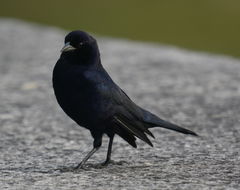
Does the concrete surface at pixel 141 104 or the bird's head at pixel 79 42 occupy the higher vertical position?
the bird's head at pixel 79 42

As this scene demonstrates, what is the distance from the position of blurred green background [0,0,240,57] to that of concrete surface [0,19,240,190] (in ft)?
18.1

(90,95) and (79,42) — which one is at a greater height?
(79,42)

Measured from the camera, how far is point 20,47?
1097 cm

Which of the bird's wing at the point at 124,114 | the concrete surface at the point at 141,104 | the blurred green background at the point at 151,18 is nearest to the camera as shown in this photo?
the concrete surface at the point at 141,104

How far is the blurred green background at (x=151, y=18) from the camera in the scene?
1719 cm

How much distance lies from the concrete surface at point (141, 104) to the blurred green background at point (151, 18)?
5.51 metres

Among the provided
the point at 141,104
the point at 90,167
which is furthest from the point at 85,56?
the point at 141,104

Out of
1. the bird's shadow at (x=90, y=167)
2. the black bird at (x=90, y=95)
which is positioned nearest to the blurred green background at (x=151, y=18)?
the bird's shadow at (x=90, y=167)

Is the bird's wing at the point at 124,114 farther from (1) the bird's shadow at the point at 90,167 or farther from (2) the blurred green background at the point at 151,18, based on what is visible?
(2) the blurred green background at the point at 151,18

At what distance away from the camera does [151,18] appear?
19.6 meters

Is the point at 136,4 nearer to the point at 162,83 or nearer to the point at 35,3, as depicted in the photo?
the point at 35,3

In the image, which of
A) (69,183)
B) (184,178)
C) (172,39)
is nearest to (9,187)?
(69,183)

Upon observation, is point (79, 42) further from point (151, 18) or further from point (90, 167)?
point (151, 18)

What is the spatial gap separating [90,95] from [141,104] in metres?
2.69
